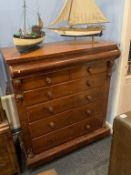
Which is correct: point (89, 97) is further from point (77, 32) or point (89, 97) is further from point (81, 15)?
point (81, 15)

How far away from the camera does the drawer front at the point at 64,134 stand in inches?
58.7

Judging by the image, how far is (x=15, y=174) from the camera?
1477 millimetres

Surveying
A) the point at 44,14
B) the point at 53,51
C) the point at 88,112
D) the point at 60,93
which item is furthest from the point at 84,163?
the point at 44,14

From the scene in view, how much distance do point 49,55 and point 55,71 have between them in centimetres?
13

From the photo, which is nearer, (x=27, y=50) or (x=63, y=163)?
(x=27, y=50)

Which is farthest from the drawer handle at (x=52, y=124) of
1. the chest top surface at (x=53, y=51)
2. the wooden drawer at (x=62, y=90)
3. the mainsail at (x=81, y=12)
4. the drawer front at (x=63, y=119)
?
the mainsail at (x=81, y=12)

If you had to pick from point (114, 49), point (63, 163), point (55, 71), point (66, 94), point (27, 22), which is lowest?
point (63, 163)

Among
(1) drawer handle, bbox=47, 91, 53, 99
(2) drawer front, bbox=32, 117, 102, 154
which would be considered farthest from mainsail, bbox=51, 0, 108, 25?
(2) drawer front, bbox=32, 117, 102, 154

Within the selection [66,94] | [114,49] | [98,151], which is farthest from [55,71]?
[98,151]

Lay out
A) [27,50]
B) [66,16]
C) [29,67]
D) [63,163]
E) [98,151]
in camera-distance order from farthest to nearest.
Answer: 1. [98,151]
2. [63,163]
3. [66,16]
4. [27,50]
5. [29,67]

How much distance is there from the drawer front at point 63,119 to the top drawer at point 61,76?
0.31 metres

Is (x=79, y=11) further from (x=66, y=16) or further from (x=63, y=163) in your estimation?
(x=63, y=163)

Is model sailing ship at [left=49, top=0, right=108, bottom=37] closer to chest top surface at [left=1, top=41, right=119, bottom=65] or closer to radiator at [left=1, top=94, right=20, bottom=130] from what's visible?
chest top surface at [left=1, top=41, right=119, bottom=65]

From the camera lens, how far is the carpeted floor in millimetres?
1529
